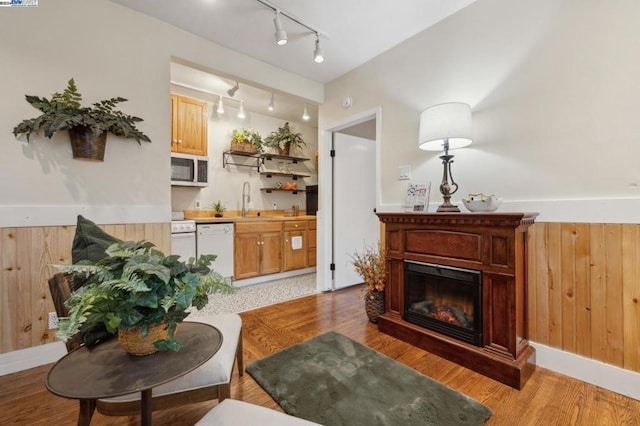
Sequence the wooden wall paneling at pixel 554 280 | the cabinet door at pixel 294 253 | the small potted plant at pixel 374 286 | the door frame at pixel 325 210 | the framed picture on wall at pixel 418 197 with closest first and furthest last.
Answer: the wooden wall paneling at pixel 554 280, the framed picture on wall at pixel 418 197, the small potted plant at pixel 374 286, the door frame at pixel 325 210, the cabinet door at pixel 294 253

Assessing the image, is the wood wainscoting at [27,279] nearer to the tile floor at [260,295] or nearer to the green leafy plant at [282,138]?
the tile floor at [260,295]

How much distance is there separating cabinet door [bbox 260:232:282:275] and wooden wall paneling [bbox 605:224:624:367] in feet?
11.3

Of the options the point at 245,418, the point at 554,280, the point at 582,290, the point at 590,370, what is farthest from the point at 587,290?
the point at 245,418

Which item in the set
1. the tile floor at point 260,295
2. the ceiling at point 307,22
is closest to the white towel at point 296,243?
the tile floor at point 260,295

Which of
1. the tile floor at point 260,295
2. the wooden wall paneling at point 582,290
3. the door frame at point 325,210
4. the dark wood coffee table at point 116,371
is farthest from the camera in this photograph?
the door frame at point 325,210

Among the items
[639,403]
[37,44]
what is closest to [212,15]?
[37,44]

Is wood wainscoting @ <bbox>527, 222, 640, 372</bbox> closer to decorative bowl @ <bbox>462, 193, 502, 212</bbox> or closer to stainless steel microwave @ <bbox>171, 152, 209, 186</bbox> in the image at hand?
decorative bowl @ <bbox>462, 193, 502, 212</bbox>

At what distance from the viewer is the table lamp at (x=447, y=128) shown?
1.90 metres

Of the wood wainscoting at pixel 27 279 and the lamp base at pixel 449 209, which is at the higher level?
the lamp base at pixel 449 209

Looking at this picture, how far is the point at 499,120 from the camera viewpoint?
1.98 metres

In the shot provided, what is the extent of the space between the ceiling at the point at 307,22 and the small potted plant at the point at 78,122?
872 millimetres

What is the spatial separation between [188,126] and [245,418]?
3776 mm

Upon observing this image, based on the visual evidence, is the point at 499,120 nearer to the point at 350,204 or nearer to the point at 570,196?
the point at 570,196

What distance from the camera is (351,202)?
3.69 m
